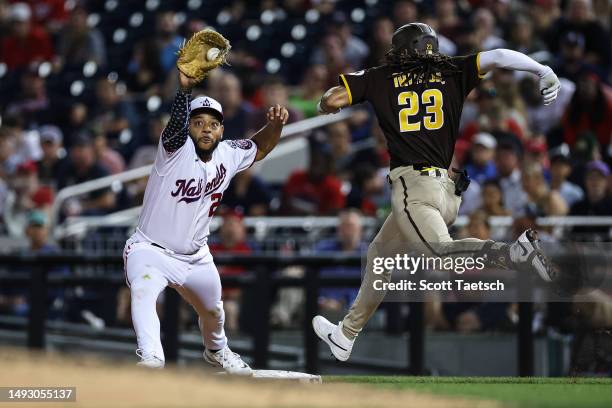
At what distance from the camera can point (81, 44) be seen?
1648 cm

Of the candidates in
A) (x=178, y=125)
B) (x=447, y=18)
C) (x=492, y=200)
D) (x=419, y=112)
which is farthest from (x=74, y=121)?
(x=419, y=112)

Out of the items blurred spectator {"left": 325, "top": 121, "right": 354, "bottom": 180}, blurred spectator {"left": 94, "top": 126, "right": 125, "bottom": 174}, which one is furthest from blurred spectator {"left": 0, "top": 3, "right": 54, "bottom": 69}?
blurred spectator {"left": 325, "top": 121, "right": 354, "bottom": 180}

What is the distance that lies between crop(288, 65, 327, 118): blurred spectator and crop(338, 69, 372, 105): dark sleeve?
20.3 ft

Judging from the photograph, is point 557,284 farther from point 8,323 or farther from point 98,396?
point 8,323

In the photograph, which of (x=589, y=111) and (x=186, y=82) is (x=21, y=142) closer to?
(x=589, y=111)

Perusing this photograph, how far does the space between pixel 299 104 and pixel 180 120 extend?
670 cm

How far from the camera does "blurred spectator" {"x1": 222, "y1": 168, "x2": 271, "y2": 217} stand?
38.9 feet

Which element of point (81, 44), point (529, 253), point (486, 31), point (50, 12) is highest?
point (50, 12)

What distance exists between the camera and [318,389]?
22.9 feet

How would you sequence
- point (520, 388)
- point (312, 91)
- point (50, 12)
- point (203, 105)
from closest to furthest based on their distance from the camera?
point (520, 388), point (203, 105), point (312, 91), point (50, 12)

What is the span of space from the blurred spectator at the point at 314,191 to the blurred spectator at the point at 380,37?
65.8 inches

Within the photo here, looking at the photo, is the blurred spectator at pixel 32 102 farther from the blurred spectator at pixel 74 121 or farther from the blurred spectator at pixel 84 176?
the blurred spectator at pixel 84 176

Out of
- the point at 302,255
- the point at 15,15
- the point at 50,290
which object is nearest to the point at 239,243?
the point at 302,255

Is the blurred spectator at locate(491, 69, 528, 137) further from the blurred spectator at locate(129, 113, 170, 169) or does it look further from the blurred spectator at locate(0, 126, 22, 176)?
the blurred spectator at locate(0, 126, 22, 176)
